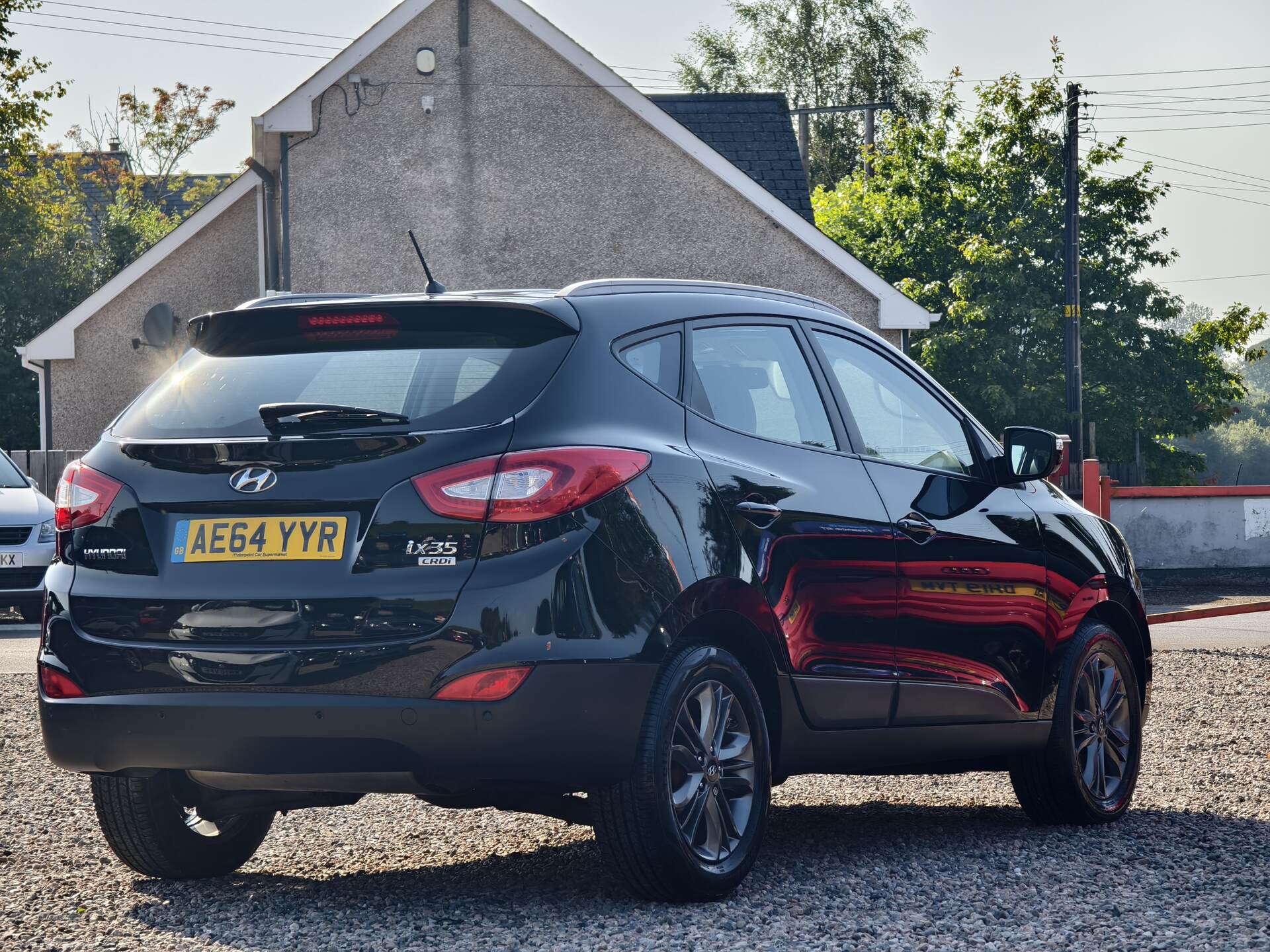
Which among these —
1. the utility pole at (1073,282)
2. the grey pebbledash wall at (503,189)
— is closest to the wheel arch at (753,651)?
the grey pebbledash wall at (503,189)

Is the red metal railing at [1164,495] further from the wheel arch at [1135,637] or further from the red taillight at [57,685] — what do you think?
the red taillight at [57,685]

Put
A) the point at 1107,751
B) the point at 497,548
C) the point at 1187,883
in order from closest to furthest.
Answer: the point at 497,548
the point at 1187,883
the point at 1107,751

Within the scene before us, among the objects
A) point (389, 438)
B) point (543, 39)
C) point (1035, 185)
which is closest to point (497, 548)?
point (389, 438)

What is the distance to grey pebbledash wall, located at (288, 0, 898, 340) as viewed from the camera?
2222 centimetres

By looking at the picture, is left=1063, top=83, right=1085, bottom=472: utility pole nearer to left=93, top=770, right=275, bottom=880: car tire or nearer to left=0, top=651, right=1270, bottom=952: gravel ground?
left=0, top=651, right=1270, bottom=952: gravel ground

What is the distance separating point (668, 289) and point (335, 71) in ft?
57.4

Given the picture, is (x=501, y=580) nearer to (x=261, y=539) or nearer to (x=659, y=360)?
(x=261, y=539)

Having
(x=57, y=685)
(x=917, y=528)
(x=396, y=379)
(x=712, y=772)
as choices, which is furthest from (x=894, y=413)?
(x=57, y=685)

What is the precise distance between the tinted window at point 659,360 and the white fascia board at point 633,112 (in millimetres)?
17500

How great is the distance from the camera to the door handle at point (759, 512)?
4.99 metres

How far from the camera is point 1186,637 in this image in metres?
14.6

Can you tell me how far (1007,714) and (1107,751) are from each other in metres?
0.77

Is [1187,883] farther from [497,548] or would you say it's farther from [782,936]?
[497,548]

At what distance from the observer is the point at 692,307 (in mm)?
5371
